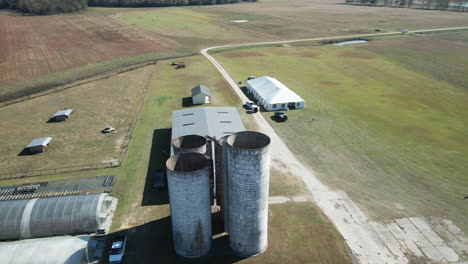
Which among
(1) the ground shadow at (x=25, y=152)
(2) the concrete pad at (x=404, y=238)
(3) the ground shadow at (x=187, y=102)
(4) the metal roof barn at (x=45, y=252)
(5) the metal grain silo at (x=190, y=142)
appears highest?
(5) the metal grain silo at (x=190, y=142)

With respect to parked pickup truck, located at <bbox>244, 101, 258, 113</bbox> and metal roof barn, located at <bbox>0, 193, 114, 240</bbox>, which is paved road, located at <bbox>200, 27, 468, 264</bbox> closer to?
parked pickup truck, located at <bbox>244, 101, 258, 113</bbox>

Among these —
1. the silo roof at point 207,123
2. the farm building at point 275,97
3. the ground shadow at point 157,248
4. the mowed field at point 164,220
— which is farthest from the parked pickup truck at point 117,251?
the farm building at point 275,97

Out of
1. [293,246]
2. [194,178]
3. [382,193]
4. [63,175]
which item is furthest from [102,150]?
[382,193]

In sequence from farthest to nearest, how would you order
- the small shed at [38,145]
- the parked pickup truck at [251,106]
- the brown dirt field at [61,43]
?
the brown dirt field at [61,43], the parked pickup truck at [251,106], the small shed at [38,145]

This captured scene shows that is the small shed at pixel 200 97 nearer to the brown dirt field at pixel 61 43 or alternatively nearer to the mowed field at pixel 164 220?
the mowed field at pixel 164 220

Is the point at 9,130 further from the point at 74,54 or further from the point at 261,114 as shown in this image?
the point at 74,54

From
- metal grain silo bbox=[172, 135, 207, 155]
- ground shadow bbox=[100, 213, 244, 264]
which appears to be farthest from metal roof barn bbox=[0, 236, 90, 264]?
metal grain silo bbox=[172, 135, 207, 155]
